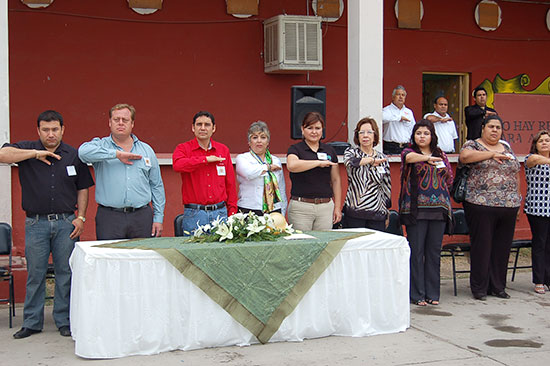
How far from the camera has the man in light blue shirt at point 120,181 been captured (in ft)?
18.8

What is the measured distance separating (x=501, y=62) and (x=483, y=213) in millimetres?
6137

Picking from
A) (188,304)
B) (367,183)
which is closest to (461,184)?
(367,183)

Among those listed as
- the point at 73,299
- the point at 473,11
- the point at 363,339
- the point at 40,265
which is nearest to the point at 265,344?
the point at 363,339

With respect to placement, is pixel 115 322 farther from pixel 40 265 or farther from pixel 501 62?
pixel 501 62

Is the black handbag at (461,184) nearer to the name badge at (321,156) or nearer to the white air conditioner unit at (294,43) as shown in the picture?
the name badge at (321,156)

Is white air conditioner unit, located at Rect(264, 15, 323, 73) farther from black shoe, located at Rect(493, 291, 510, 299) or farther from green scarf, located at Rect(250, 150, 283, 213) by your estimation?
black shoe, located at Rect(493, 291, 510, 299)

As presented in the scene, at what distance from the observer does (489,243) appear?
713 cm

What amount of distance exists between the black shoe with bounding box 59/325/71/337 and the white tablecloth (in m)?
0.45

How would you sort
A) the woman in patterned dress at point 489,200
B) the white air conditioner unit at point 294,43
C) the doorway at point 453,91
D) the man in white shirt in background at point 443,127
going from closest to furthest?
the woman in patterned dress at point 489,200 → the white air conditioner unit at point 294,43 → the man in white shirt in background at point 443,127 → the doorway at point 453,91

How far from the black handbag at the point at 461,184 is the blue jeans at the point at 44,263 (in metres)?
3.83

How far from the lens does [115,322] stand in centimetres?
500

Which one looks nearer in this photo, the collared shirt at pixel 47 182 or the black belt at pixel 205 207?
the collared shirt at pixel 47 182

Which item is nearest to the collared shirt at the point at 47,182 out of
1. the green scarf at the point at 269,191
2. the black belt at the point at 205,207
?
the black belt at the point at 205,207

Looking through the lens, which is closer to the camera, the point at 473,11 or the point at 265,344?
the point at 265,344
